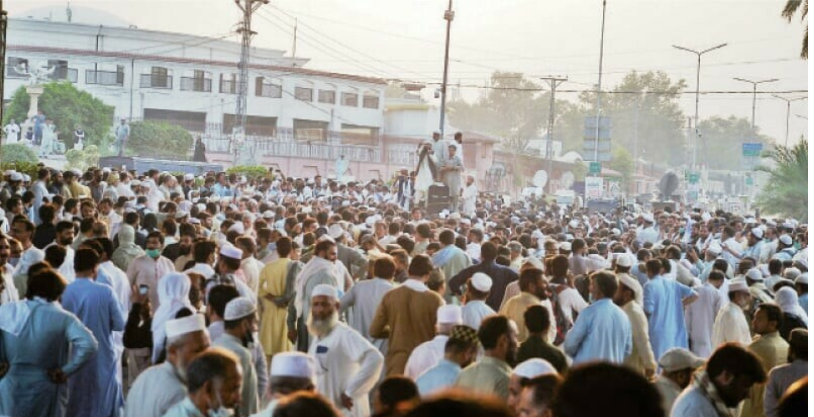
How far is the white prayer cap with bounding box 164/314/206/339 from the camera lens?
6.66 meters

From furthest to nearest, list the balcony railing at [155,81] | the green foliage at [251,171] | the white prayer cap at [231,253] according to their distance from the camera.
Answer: the balcony railing at [155,81] < the green foliage at [251,171] < the white prayer cap at [231,253]

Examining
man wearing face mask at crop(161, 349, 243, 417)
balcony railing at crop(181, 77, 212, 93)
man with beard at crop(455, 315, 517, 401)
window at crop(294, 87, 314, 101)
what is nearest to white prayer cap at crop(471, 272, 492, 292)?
man with beard at crop(455, 315, 517, 401)

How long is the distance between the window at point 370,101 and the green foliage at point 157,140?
12.3m

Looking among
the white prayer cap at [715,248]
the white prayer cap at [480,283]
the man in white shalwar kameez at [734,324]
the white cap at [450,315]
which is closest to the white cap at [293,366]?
the white cap at [450,315]

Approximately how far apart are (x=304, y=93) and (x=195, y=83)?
547 cm

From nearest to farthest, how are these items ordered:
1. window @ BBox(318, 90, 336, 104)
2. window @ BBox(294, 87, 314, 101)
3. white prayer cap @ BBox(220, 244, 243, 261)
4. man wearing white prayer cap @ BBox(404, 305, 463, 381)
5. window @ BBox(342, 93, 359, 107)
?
man wearing white prayer cap @ BBox(404, 305, 463, 381) < white prayer cap @ BBox(220, 244, 243, 261) < window @ BBox(294, 87, 314, 101) < window @ BBox(318, 90, 336, 104) < window @ BBox(342, 93, 359, 107)

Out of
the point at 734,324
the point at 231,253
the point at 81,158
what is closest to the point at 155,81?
the point at 81,158

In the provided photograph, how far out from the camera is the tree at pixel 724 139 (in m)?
125

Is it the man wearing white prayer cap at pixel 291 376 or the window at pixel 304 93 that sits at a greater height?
the window at pixel 304 93

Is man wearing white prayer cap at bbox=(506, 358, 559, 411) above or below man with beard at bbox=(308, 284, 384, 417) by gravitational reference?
above

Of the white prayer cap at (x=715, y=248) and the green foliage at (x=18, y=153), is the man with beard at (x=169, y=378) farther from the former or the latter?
the green foliage at (x=18, y=153)

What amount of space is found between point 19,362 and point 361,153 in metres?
52.6

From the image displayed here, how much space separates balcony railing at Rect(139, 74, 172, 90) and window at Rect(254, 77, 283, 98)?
12.7ft

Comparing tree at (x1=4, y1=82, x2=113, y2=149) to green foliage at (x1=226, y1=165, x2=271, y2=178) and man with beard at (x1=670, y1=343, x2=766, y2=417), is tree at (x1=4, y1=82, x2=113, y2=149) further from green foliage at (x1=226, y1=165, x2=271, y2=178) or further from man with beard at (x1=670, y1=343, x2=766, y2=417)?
man with beard at (x1=670, y1=343, x2=766, y2=417)
